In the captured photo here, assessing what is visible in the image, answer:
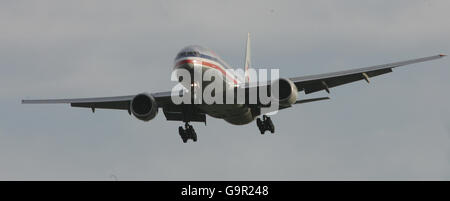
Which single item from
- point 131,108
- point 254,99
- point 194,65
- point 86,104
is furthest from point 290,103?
point 86,104

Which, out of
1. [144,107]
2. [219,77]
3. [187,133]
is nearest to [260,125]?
[187,133]

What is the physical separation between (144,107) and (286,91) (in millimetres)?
7450

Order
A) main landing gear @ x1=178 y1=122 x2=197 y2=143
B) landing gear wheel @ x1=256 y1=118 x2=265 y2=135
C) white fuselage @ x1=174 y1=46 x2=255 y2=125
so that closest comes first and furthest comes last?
white fuselage @ x1=174 y1=46 x2=255 y2=125 < main landing gear @ x1=178 y1=122 x2=197 y2=143 < landing gear wheel @ x1=256 y1=118 x2=265 y2=135

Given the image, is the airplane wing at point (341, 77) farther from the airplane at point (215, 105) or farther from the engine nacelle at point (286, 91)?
the engine nacelle at point (286, 91)

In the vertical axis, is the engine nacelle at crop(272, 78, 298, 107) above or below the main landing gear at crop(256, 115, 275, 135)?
below

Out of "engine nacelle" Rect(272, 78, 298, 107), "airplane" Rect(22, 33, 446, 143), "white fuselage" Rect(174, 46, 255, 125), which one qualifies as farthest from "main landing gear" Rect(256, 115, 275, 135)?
"engine nacelle" Rect(272, 78, 298, 107)

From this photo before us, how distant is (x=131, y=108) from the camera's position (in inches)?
1650

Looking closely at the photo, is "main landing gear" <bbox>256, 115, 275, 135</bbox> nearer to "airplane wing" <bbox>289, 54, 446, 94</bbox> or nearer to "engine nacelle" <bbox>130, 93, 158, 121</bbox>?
"airplane wing" <bbox>289, 54, 446, 94</bbox>

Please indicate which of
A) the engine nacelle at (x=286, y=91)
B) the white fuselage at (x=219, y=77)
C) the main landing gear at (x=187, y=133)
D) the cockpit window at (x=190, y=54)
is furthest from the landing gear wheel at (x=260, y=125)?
the cockpit window at (x=190, y=54)

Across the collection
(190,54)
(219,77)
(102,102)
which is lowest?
(219,77)

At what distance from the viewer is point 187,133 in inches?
1823

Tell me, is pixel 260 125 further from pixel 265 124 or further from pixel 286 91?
pixel 286 91

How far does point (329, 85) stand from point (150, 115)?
10030 mm

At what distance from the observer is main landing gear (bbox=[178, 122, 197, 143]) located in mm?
46281
